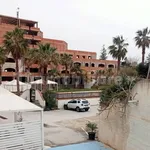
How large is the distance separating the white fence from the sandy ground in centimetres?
360

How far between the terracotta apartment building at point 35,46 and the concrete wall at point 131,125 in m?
34.6

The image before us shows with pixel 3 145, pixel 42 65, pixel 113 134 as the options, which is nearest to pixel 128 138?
pixel 113 134

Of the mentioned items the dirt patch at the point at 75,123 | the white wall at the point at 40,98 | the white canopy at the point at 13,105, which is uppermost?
the white canopy at the point at 13,105

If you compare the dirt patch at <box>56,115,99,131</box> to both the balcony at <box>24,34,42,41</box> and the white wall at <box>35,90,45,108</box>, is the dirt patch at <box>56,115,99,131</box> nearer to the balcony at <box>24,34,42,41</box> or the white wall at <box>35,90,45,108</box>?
the white wall at <box>35,90,45,108</box>

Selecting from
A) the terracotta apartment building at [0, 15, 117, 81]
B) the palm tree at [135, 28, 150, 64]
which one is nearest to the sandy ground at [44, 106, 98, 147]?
the terracotta apartment building at [0, 15, 117, 81]

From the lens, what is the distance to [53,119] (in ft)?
82.7

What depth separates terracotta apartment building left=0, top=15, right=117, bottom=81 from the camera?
5151 cm

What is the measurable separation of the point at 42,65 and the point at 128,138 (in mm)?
21042

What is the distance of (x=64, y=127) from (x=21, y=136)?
948 centimetres

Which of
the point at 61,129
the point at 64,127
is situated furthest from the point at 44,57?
the point at 61,129

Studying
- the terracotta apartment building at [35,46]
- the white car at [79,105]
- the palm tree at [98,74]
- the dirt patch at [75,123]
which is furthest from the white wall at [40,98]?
the palm tree at [98,74]

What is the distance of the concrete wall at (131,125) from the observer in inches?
496

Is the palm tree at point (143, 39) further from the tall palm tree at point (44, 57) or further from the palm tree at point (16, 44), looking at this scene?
the palm tree at point (16, 44)

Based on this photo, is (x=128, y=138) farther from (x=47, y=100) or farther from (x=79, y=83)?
(x=79, y=83)
